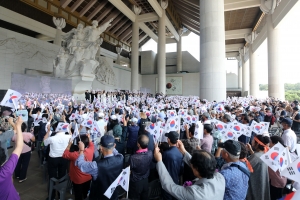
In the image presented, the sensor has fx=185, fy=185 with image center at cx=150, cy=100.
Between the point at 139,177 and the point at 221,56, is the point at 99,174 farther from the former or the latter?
the point at 221,56

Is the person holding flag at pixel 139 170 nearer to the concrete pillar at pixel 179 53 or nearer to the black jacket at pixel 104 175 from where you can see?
the black jacket at pixel 104 175

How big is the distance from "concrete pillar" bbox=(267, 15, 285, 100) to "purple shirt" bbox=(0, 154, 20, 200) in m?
18.8

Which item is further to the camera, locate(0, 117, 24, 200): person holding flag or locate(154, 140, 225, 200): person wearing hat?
locate(0, 117, 24, 200): person holding flag

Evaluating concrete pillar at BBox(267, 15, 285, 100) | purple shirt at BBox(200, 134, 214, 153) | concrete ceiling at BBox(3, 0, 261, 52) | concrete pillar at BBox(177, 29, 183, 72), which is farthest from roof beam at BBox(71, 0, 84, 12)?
purple shirt at BBox(200, 134, 214, 153)

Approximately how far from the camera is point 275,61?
627 inches

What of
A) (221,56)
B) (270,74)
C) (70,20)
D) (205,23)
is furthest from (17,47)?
(270,74)

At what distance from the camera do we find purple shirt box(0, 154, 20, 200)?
1592 mm

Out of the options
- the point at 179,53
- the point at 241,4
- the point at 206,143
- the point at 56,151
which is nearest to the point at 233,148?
the point at 206,143

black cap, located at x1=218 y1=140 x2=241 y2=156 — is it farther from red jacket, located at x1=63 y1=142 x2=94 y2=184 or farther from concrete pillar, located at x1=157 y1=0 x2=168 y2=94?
concrete pillar, located at x1=157 y1=0 x2=168 y2=94

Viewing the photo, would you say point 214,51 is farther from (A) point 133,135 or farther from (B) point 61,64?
(B) point 61,64

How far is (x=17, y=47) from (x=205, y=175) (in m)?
18.4

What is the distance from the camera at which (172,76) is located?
3184 cm

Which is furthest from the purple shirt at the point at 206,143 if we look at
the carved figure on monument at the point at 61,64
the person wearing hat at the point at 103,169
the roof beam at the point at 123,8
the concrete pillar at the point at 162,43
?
the roof beam at the point at 123,8

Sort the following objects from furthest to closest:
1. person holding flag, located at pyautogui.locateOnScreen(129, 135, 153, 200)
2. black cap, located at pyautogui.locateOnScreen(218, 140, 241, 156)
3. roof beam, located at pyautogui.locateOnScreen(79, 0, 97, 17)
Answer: roof beam, located at pyautogui.locateOnScreen(79, 0, 97, 17) → person holding flag, located at pyautogui.locateOnScreen(129, 135, 153, 200) → black cap, located at pyautogui.locateOnScreen(218, 140, 241, 156)
